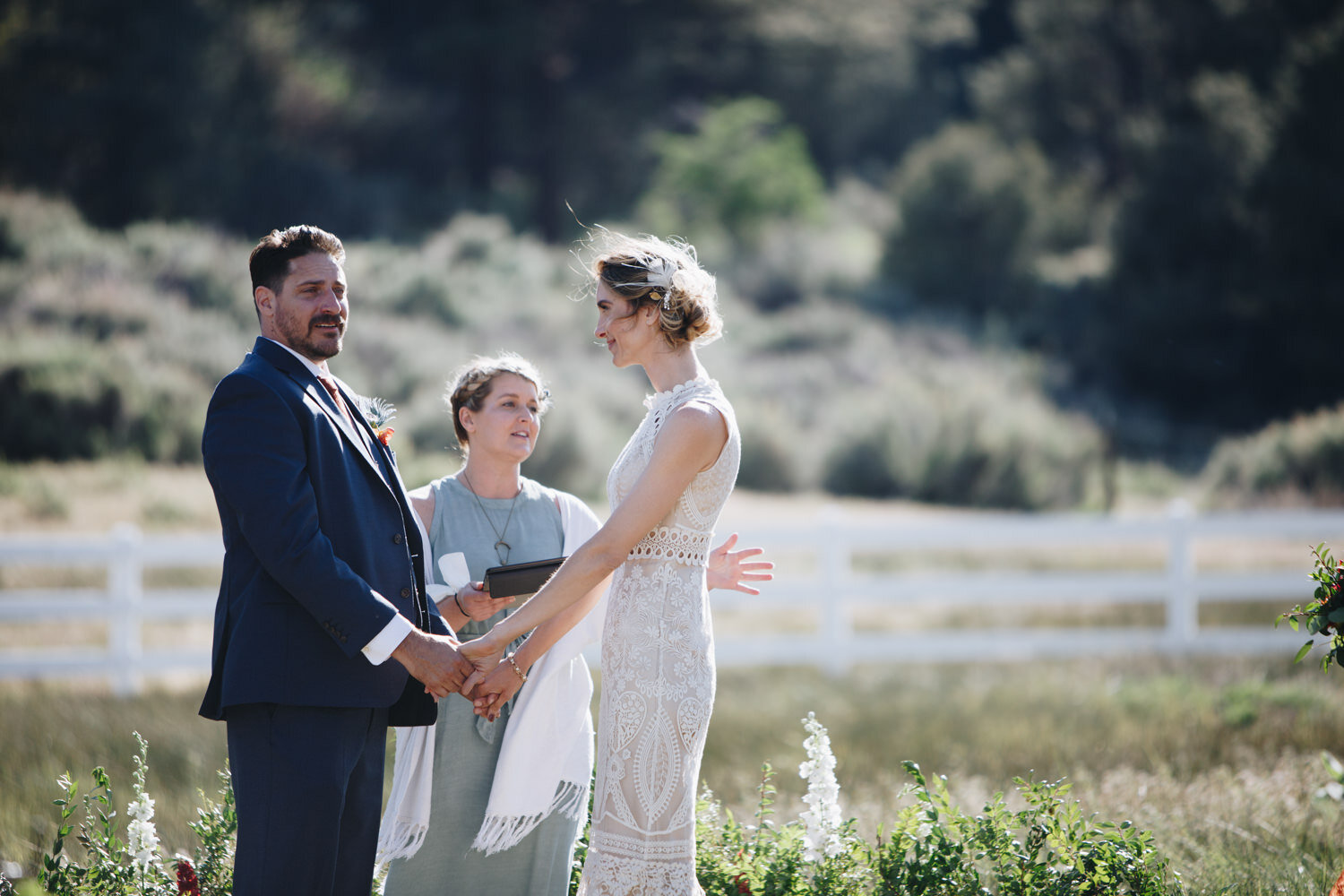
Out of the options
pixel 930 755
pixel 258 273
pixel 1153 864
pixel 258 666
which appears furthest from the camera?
pixel 930 755

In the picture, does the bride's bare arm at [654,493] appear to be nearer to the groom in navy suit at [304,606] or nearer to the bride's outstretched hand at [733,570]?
the groom in navy suit at [304,606]

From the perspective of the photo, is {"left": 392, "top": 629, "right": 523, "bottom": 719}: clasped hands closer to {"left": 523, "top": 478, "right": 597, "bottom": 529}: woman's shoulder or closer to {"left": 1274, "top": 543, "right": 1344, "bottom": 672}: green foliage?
{"left": 523, "top": 478, "right": 597, "bottom": 529}: woman's shoulder

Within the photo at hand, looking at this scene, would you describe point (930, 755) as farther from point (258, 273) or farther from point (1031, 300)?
point (1031, 300)

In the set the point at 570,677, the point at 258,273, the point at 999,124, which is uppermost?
the point at 999,124

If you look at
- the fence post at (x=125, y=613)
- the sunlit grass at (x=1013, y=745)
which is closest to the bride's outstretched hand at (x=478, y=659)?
the sunlit grass at (x=1013, y=745)

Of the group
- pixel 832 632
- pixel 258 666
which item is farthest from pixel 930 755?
pixel 258 666

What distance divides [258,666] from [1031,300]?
3187 centimetres

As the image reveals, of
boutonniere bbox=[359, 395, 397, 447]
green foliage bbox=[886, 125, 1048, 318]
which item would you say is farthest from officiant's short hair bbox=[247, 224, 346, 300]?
green foliage bbox=[886, 125, 1048, 318]

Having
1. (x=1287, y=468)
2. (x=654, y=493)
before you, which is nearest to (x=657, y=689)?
(x=654, y=493)

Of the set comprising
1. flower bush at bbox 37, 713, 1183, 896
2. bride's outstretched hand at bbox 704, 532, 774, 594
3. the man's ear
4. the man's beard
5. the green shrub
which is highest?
the green shrub

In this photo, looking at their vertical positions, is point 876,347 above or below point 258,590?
above

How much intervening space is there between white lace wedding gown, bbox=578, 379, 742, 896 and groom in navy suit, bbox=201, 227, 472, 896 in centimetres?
47

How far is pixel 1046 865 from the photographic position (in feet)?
11.7

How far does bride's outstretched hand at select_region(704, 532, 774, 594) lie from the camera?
3.64m
